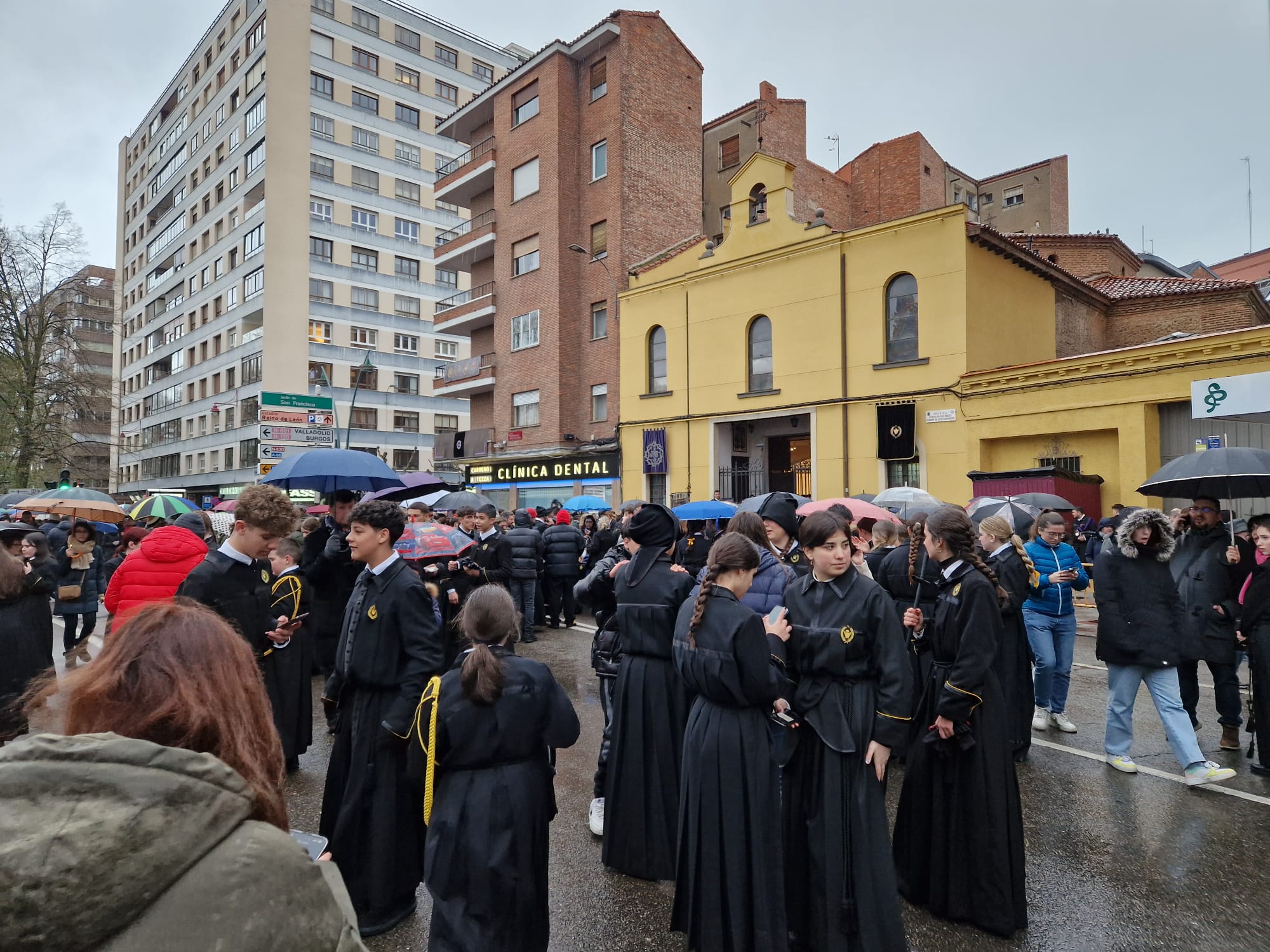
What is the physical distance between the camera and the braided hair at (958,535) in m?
4.11

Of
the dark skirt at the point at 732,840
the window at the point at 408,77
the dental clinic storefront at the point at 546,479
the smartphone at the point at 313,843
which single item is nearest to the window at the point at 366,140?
the window at the point at 408,77

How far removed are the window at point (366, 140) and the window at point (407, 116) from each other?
2.28m

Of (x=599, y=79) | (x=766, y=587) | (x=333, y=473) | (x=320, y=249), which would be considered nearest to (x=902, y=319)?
(x=599, y=79)

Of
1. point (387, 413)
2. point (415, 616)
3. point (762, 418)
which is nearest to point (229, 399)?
point (387, 413)

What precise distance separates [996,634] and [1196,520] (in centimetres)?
484

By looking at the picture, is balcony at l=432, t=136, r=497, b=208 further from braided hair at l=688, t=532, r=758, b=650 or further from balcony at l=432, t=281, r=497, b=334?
braided hair at l=688, t=532, r=758, b=650

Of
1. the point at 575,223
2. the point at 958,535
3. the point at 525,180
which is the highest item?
the point at 525,180

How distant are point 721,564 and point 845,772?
110 centimetres

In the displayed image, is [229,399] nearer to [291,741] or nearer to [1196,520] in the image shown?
[291,741]

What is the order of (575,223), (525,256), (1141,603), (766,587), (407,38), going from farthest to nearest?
(407,38) → (525,256) → (575,223) → (1141,603) → (766,587)

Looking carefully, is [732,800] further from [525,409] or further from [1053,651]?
[525,409]

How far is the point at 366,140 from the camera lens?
1897 inches

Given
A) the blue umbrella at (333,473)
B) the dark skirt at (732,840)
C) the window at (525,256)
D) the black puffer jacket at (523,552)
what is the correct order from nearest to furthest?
the dark skirt at (732,840)
the blue umbrella at (333,473)
the black puffer jacket at (523,552)
the window at (525,256)

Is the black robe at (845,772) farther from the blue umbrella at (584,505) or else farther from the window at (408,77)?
the window at (408,77)
